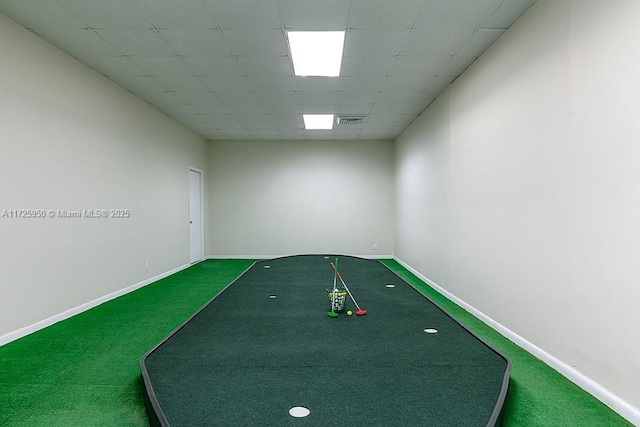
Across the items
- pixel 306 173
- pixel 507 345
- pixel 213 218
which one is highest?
pixel 306 173

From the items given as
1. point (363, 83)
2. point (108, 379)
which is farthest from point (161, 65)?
point (108, 379)

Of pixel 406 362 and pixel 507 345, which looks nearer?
pixel 406 362

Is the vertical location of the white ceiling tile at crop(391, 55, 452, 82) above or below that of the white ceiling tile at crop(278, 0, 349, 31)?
below

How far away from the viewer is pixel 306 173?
8734mm

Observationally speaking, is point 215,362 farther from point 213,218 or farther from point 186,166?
point 213,218

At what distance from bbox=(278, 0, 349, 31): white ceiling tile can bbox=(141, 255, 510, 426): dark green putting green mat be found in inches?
97.6

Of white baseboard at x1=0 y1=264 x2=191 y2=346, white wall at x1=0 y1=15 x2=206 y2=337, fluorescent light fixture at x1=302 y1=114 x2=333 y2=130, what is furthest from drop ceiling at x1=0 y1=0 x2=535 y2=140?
white baseboard at x1=0 y1=264 x2=191 y2=346

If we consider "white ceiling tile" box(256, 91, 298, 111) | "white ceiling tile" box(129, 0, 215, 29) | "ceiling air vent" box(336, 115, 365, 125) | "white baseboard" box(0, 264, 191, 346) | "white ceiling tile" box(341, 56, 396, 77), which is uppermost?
"white ceiling tile" box(129, 0, 215, 29)

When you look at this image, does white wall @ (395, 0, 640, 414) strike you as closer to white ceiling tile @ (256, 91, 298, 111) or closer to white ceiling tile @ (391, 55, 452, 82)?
white ceiling tile @ (391, 55, 452, 82)

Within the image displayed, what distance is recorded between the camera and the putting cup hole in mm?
1594

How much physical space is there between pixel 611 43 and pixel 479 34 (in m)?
1.46

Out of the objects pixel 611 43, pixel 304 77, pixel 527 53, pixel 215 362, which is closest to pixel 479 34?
pixel 527 53

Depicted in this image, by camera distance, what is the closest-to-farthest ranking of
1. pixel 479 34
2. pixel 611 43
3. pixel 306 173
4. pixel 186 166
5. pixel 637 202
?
1. pixel 637 202
2. pixel 611 43
3. pixel 479 34
4. pixel 186 166
5. pixel 306 173

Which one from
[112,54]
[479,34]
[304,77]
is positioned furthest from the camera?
[304,77]
